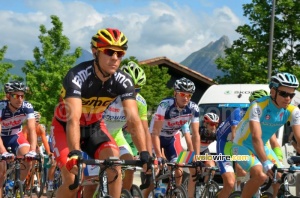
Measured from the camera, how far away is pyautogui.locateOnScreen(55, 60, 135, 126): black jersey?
7043mm

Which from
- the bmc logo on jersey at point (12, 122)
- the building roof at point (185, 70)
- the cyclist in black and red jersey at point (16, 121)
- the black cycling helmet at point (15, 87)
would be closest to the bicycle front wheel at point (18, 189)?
the cyclist in black and red jersey at point (16, 121)

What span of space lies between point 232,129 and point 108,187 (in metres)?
4.37

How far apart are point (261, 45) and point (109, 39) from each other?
27.5 m

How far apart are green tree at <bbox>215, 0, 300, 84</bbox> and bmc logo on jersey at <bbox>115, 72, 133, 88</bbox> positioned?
26368 mm

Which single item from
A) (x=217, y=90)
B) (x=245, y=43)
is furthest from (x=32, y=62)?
(x=217, y=90)

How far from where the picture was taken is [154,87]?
41812 mm

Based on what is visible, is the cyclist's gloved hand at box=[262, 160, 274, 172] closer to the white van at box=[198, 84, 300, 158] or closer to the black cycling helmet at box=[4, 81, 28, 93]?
the black cycling helmet at box=[4, 81, 28, 93]

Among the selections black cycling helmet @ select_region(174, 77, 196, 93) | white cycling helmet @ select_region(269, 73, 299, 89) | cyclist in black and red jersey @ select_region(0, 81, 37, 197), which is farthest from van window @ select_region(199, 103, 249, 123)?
white cycling helmet @ select_region(269, 73, 299, 89)

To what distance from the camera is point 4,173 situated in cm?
1122

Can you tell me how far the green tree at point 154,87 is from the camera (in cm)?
4072

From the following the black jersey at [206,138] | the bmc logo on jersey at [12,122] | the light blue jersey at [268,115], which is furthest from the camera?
the black jersey at [206,138]

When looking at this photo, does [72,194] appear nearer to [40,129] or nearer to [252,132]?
[252,132]

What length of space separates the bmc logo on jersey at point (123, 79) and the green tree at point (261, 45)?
26.4 m

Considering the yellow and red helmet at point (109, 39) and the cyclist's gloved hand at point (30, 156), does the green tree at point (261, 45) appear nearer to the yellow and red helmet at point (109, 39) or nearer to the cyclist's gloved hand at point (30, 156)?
the cyclist's gloved hand at point (30, 156)
